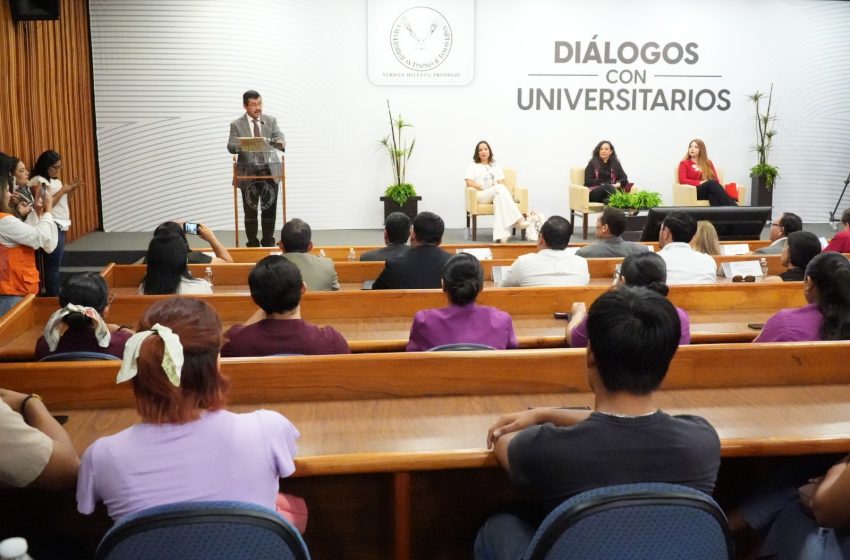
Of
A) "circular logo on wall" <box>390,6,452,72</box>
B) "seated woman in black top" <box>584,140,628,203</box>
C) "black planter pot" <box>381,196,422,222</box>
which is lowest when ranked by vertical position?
"black planter pot" <box>381,196,422,222</box>

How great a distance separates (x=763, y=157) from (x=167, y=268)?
823cm

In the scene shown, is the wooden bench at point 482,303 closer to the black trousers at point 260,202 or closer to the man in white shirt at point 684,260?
the man in white shirt at point 684,260

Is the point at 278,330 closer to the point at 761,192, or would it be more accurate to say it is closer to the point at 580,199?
the point at 580,199

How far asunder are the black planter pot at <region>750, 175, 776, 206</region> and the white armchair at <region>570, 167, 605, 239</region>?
2.12 m

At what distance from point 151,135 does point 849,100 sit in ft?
27.4

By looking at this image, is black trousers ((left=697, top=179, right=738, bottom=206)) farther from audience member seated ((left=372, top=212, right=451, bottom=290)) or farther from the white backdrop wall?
audience member seated ((left=372, top=212, right=451, bottom=290))

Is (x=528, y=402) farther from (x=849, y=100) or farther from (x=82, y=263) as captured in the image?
(x=849, y=100)

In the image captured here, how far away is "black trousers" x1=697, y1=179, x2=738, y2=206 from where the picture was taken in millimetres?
9211

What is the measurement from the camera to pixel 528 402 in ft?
8.74

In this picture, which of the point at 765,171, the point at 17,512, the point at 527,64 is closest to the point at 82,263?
the point at 527,64

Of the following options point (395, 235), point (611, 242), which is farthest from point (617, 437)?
point (611, 242)

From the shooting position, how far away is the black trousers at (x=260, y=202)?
25.0 feet

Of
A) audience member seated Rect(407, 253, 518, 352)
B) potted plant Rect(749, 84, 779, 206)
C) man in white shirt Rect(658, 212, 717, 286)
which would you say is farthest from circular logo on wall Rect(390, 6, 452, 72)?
audience member seated Rect(407, 253, 518, 352)

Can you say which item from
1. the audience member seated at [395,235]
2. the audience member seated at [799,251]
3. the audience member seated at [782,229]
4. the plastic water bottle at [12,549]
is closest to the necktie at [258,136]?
the audience member seated at [395,235]
